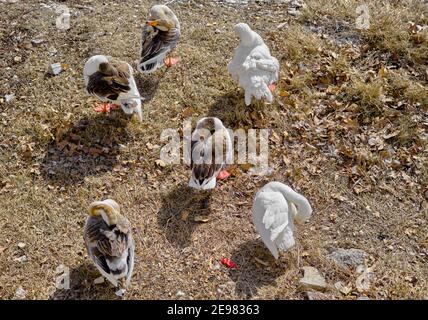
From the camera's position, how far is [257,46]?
620 cm

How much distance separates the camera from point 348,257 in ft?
16.4

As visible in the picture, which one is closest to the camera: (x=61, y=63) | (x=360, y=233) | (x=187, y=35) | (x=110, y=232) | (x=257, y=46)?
(x=110, y=232)

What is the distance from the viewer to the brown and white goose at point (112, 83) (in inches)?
227

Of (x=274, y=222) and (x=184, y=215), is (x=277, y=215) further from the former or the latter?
(x=184, y=215)

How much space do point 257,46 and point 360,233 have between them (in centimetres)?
255

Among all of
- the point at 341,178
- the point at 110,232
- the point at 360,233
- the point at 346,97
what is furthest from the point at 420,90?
the point at 110,232

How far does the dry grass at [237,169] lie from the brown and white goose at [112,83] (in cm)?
37

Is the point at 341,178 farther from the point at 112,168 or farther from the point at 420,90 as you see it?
the point at 112,168

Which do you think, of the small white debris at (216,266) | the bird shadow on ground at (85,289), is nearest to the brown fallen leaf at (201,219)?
the small white debris at (216,266)

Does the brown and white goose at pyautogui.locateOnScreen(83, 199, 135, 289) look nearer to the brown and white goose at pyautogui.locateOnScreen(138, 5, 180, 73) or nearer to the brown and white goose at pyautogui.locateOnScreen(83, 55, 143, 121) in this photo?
the brown and white goose at pyautogui.locateOnScreen(83, 55, 143, 121)

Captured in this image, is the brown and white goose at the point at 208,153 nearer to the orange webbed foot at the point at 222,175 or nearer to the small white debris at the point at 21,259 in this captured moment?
the orange webbed foot at the point at 222,175

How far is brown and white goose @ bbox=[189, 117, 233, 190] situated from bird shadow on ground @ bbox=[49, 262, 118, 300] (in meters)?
1.29

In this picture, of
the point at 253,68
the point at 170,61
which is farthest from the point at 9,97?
the point at 253,68

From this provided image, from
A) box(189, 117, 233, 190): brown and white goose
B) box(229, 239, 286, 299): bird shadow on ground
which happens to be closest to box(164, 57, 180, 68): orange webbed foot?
box(189, 117, 233, 190): brown and white goose
